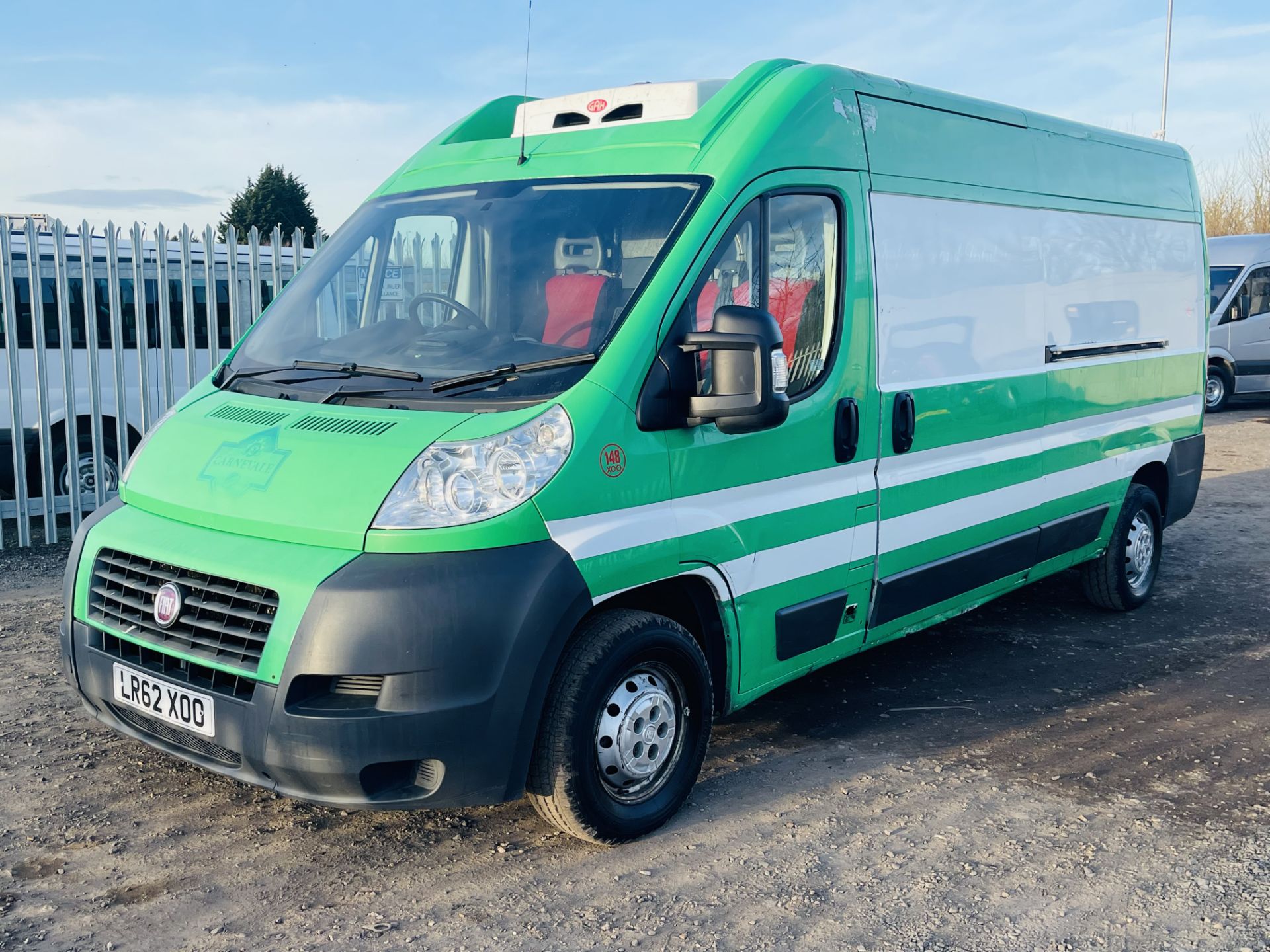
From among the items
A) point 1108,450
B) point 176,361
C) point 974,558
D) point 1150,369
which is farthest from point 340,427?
point 176,361

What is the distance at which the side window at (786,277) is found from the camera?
154 inches

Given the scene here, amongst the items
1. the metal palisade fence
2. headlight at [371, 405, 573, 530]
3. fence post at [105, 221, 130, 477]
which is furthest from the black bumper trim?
fence post at [105, 221, 130, 477]

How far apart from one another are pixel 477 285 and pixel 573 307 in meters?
0.40

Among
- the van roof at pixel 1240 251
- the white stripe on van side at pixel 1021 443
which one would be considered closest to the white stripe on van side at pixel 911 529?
the white stripe on van side at pixel 1021 443

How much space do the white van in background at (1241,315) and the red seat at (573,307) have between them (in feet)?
55.9

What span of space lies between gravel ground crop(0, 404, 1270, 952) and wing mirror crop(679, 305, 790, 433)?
139cm

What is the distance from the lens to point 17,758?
4402mm

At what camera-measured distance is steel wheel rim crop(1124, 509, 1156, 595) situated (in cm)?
688

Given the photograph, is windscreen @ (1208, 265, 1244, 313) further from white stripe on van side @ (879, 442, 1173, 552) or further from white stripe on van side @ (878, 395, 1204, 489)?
white stripe on van side @ (879, 442, 1173, 552)

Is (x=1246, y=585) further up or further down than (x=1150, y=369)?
further down

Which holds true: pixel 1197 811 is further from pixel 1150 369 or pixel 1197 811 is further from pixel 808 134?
pixel 1150 369

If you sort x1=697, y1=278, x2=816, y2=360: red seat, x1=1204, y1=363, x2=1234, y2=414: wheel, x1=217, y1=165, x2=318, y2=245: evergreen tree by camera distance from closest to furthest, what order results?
x1=697, y1=278, x2=816, y2=360: red seat, x1=1204, y1=363, x2=1234, y2=414: wheel, x1=217, y1=165, x2=318, y2=245: evergreen tree

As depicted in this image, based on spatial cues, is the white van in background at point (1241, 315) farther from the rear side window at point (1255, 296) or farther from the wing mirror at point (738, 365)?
the wing mirror at point (738, 365)

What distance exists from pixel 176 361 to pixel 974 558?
6245 mm
